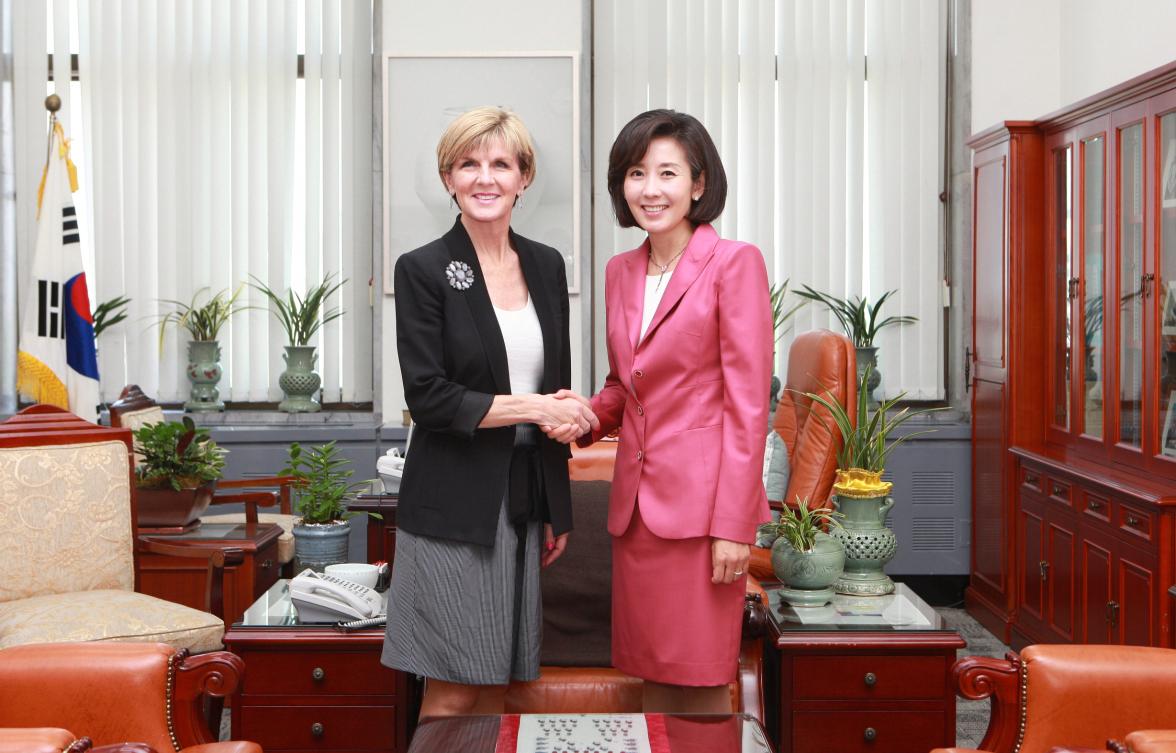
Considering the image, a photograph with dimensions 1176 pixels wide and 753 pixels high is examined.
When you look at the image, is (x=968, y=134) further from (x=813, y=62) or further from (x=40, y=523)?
(x=40, y=523)

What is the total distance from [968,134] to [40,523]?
4163 millimetres

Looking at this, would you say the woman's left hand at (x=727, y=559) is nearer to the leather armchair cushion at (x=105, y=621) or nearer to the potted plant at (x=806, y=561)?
the potted plant at (x=806, y=561)

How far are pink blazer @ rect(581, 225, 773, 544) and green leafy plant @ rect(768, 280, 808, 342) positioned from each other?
10.9ft

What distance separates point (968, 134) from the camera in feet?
17.3

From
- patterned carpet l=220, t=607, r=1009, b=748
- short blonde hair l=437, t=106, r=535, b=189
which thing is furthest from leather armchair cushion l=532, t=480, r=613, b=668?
short blonde hair l=437, t=106, r=535, b=189

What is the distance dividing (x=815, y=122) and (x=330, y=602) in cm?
367

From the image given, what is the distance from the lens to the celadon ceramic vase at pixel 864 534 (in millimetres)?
2867

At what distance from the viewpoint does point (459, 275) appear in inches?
79.6

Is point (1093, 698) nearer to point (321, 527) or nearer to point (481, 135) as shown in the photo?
point (481, 135)

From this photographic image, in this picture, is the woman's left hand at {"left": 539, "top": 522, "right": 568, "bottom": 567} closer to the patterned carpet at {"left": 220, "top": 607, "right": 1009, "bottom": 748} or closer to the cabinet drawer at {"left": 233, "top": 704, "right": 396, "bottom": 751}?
the cabinet drawer at {"left": 233, "top": 704, "right": 396, "bottom": 751}

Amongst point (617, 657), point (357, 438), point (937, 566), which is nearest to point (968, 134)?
point (937, 566)

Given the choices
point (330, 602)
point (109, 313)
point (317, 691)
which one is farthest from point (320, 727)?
point (109, 313)

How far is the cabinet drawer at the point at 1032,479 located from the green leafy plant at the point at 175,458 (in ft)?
9.67

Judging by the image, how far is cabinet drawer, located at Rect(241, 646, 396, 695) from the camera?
2604mm
